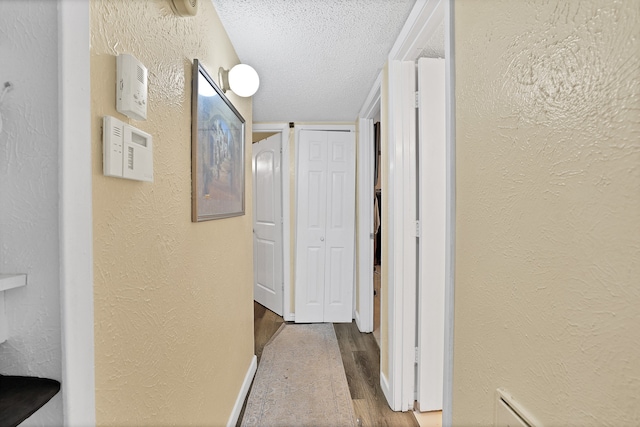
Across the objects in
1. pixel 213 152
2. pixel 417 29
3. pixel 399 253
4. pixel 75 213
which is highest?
pixel 417 29

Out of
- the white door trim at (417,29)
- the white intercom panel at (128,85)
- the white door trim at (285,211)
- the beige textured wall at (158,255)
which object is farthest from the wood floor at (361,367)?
the white door trim at (417,29)

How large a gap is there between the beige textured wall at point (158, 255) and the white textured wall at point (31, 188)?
0.26 ft

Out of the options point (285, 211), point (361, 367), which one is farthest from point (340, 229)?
point (361, 367)

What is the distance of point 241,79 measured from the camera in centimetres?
175

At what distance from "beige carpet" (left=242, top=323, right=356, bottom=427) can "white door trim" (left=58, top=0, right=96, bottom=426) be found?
1.48m

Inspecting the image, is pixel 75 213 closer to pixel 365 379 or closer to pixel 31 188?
pixel 31 188

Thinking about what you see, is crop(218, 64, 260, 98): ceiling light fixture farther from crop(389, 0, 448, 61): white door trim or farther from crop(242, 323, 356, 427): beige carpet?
crop(242, 323, 356, 427): beige carpet

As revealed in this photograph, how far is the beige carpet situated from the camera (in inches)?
75.2

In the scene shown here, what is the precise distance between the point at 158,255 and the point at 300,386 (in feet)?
5.45

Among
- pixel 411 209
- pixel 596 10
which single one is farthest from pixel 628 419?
pixel 411 209

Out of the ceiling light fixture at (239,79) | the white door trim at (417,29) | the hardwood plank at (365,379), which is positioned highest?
the white door trim at (417,29)

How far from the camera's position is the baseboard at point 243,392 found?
5.91 ft

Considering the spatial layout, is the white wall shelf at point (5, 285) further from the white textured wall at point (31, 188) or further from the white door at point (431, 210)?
the white door at point (431, 210)

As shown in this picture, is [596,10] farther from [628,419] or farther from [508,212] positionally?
[628,419]
